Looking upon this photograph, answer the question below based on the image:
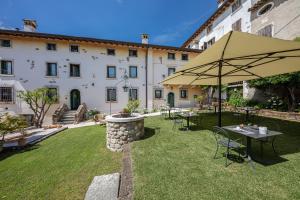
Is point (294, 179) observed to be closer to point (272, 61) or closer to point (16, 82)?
point (272, 61)

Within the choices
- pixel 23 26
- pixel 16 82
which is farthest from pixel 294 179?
pixel 23 26

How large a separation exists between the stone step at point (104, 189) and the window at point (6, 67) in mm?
16725

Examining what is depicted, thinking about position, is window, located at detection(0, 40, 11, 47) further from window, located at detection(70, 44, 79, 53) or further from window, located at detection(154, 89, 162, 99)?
window, located at detection(154, 89, 162, 99)

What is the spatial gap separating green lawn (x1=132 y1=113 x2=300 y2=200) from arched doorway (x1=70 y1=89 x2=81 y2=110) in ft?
43.6

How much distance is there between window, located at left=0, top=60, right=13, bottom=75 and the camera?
14.2m

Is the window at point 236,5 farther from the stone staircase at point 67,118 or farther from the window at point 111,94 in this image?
the stone staircase at point 67,118

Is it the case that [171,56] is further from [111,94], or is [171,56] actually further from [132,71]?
[111,94]

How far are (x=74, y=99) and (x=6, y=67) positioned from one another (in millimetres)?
6664

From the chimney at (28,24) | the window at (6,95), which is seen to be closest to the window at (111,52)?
the chimney at (28,24)

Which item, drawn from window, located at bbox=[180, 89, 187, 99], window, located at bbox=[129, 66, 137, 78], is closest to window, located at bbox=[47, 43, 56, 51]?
window, located at bbox=[129, 66, 137, 78]

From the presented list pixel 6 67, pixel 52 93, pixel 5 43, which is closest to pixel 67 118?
pixel 52 93

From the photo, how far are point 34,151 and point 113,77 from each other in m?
11.0

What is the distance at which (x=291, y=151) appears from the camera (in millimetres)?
4371

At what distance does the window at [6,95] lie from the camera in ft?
46.8
